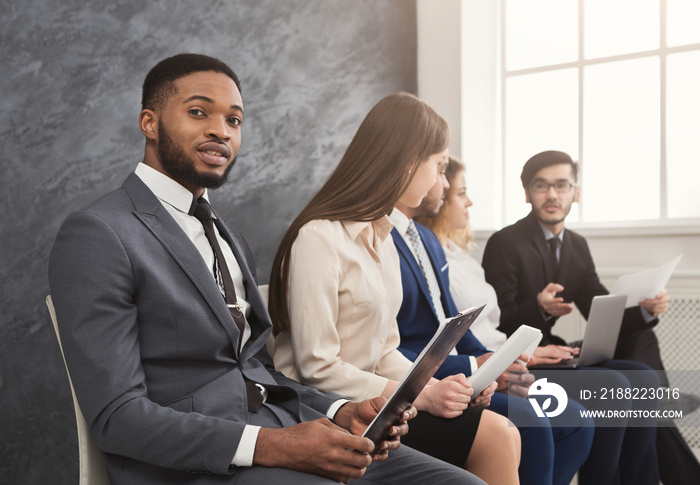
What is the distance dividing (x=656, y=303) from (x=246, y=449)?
2.06 m

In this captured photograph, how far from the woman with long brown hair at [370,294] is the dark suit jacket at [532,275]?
2.96 ft

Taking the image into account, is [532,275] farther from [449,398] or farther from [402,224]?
[449,398]

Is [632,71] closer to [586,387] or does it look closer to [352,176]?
[586,387]

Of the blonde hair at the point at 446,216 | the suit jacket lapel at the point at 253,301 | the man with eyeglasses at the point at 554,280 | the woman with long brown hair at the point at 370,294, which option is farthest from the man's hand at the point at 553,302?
the suit jacket lapel at the point at 253,301

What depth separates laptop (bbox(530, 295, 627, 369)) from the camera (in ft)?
7.89

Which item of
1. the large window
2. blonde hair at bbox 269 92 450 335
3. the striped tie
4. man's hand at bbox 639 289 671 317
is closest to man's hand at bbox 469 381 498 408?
the striped tie

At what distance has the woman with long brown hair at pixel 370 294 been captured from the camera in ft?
5.27

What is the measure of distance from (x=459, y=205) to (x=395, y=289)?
3.80 ft

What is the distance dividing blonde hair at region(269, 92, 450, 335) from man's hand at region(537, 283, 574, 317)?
3.11 feet

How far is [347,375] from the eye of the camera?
165 cm

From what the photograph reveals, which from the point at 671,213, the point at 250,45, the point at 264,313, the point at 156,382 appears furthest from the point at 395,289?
the point at 671,213

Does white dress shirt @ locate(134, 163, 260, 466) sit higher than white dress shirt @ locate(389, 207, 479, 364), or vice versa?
white dress shirt @ locate(134, 163, 260, 466)

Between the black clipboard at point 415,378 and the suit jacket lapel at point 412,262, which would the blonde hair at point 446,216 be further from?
the black clipboard at point 415,378

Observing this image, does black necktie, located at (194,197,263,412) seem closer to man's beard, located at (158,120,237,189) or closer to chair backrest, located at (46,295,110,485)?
man's beard, located at (158,120,237,189)
